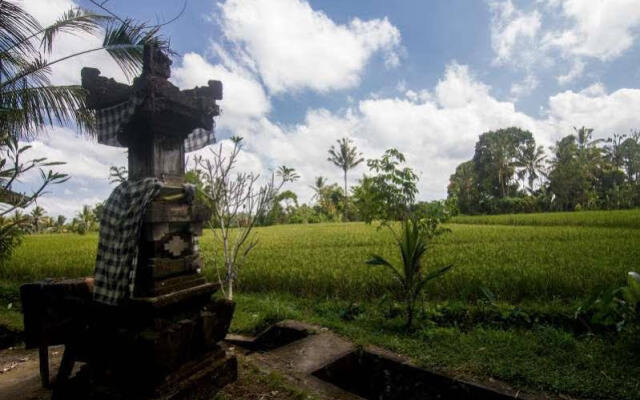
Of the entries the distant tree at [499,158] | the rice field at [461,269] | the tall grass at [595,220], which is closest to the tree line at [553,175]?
the distant tree at [499,158]

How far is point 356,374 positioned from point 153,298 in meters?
2.16

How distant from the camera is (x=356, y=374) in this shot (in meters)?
3.41

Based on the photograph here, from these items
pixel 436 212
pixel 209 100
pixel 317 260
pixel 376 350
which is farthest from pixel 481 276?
pixel 209 100

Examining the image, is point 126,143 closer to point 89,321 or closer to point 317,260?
point 89,321

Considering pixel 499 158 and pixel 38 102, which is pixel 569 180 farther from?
pixel 38 102

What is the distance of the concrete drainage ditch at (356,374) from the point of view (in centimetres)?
270

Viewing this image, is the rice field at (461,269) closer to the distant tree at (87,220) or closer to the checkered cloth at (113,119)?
the checkered cloth at (113,119)

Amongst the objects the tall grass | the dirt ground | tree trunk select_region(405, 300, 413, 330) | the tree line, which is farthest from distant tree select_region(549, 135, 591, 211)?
the dirt ground

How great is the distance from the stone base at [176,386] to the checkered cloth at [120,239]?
0.60m

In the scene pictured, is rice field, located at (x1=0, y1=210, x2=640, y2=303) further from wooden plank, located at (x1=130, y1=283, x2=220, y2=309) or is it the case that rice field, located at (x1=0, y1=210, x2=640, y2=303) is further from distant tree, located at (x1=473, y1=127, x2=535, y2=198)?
distant tree, located at (x1=473, y1=127, x2=535, y2=198)

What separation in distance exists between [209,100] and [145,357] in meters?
2.01

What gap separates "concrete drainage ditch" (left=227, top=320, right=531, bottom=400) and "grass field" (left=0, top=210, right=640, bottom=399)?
178 millimetres

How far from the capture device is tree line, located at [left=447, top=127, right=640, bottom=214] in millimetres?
28328

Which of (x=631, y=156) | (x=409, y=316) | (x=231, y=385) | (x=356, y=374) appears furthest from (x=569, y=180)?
(x=231, y=385)
